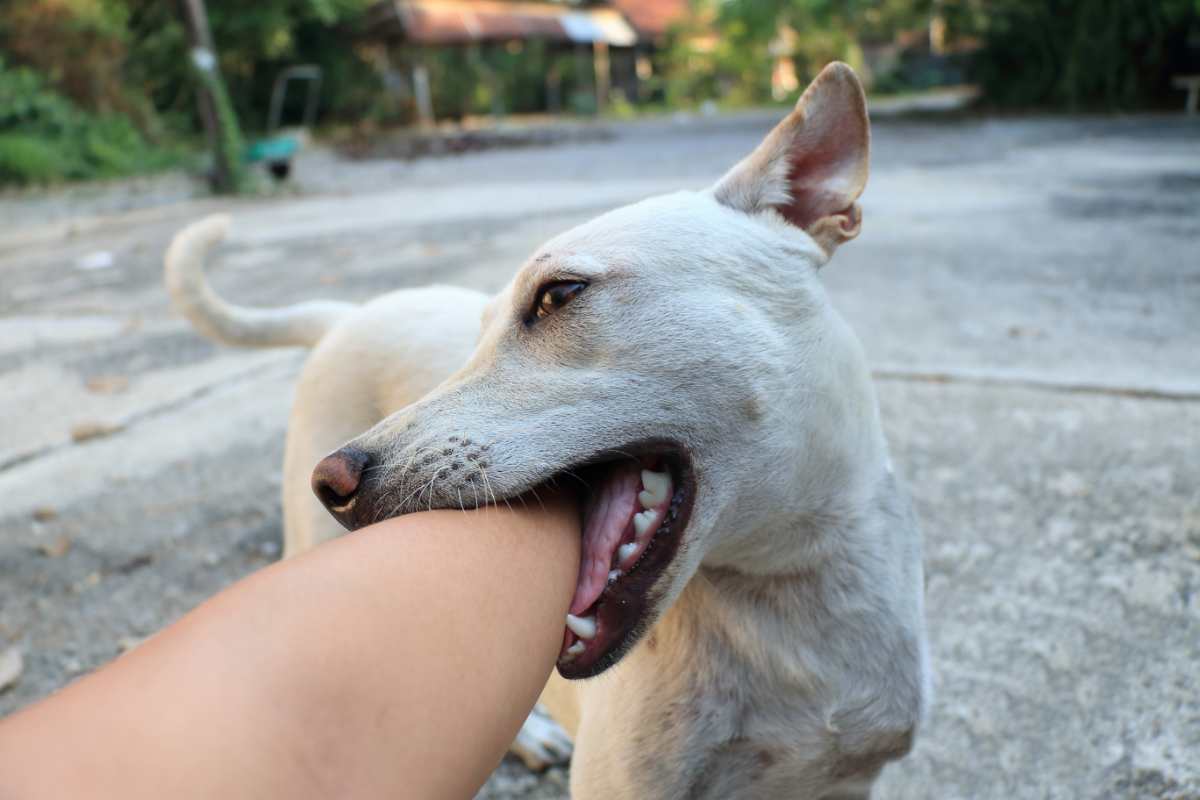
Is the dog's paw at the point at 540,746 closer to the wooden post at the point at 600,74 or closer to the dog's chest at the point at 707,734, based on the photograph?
the dog's chest at the point at 707,734

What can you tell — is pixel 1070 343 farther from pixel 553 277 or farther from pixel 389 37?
pixel 389 37

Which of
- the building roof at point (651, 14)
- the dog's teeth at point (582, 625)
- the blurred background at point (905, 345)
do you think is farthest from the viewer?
the building roof at point (651, 14)

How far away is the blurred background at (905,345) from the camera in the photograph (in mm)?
2328

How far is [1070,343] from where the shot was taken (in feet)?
14.3

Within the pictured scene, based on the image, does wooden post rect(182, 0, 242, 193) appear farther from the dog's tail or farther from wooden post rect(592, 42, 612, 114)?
wooden post rect(592, 42, 612, 114)

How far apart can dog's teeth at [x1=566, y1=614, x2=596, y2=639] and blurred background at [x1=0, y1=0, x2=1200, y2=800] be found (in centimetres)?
96

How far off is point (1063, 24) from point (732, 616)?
2047cm

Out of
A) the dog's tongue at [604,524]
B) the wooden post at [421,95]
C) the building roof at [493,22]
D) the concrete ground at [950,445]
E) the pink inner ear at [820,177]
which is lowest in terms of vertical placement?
the concrete ground at [950,445]

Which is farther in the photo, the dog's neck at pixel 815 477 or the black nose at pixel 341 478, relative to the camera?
the dog's neck at pixel 815 477

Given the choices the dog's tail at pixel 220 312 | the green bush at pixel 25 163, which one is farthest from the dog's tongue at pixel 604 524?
the green bush at pixel 25 163

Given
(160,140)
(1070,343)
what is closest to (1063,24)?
(1070,343)

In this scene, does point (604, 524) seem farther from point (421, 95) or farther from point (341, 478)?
point (421, 95)

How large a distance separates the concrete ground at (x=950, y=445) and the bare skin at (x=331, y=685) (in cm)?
115

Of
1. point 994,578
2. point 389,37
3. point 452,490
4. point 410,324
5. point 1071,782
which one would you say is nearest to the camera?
point 452,490
